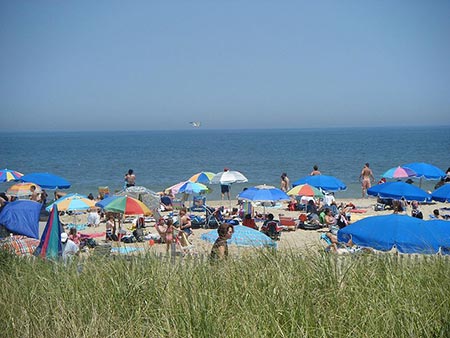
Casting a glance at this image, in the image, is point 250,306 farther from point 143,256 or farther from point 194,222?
point 194,222

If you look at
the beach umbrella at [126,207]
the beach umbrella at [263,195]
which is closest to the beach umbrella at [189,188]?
the beach umbrella at [263,195]

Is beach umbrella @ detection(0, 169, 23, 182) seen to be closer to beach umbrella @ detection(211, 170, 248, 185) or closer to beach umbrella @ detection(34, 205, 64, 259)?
beach umbrella @ detection(211, 170, 248, 185)

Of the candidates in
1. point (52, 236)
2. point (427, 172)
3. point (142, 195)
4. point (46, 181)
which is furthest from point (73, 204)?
point (427, 172)

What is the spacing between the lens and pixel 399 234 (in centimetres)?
842

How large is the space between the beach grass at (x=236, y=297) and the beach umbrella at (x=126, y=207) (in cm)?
645

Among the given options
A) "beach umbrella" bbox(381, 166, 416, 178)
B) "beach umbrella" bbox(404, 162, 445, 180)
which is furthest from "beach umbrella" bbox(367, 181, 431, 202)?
"beach umbrella" bbox(404, 162, 445, 180)

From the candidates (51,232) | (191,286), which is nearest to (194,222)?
(51,232)

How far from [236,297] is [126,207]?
819 cm

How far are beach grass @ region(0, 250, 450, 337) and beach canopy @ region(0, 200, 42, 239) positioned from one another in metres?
4.56

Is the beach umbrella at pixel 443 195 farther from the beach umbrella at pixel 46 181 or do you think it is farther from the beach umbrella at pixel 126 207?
the beach umbrella at pixel 46 181

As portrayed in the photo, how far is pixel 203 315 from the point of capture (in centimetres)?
464

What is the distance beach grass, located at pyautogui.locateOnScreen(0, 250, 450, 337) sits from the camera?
450cm

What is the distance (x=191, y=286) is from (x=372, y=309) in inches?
67.2

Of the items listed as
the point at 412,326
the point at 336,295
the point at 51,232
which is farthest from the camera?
the point at 51,232
